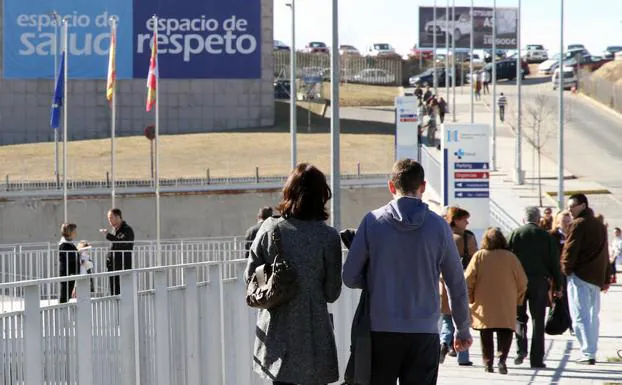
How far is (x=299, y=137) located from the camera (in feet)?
213

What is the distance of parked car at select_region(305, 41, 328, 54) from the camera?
341 feet

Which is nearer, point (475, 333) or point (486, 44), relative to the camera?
point (475, 333)

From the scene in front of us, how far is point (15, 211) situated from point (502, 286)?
121ft

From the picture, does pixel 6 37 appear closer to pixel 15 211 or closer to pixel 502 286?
pixel 15 211

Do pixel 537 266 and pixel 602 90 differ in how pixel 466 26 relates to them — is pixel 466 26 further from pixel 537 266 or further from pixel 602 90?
pixel 537 266

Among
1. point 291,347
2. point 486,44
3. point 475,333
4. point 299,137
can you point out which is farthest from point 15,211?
point 486,44

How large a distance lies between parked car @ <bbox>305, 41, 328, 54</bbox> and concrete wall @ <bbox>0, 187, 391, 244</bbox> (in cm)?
5290

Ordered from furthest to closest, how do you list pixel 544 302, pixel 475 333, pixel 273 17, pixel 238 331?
pixel 273 17, pixel 475 333, pixel 544 302, pixel 238 331

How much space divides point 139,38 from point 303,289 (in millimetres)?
59943

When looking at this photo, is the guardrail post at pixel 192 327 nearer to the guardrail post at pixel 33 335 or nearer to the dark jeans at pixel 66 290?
the dark jeans at pixel 66 290

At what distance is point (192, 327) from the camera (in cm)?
981

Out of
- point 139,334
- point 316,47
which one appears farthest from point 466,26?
point 139,334

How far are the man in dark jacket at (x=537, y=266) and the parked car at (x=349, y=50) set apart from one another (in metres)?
85.9

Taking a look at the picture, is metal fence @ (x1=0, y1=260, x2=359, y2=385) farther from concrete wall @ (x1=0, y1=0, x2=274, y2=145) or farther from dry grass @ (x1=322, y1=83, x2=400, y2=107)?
dry grass @ (x1=322, y1=83, x2=400, y2=107)
